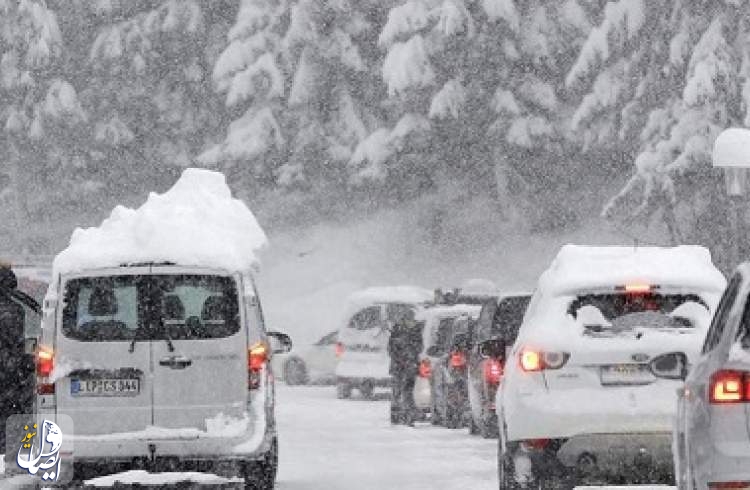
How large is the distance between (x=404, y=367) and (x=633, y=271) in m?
15.1

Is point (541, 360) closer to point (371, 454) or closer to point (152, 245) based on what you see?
point (152, 245)

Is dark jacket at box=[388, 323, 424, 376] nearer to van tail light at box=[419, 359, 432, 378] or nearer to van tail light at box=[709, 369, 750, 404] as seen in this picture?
van tail light at box=[419, 359, 432, 378]

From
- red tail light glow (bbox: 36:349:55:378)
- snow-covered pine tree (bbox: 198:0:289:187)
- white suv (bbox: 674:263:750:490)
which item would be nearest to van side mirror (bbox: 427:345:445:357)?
red tail light glow (bbox: 36:349:55:378)

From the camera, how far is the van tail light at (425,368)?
93.6ft

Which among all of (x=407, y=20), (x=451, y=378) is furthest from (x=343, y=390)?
(x=407, y=20)

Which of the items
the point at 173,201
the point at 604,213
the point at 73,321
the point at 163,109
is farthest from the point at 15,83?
the point at 73,321

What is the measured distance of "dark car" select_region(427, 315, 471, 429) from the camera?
87.3 feet

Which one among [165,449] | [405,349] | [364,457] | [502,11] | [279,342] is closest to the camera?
[165,449]

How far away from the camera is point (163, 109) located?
5925 centimetres

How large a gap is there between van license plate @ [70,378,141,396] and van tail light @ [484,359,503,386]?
26.3 ft

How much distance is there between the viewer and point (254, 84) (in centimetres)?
5309

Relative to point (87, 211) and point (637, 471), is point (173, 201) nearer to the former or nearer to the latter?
point (637, 471)

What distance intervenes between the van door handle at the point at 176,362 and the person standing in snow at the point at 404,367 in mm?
13097

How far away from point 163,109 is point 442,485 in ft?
140
